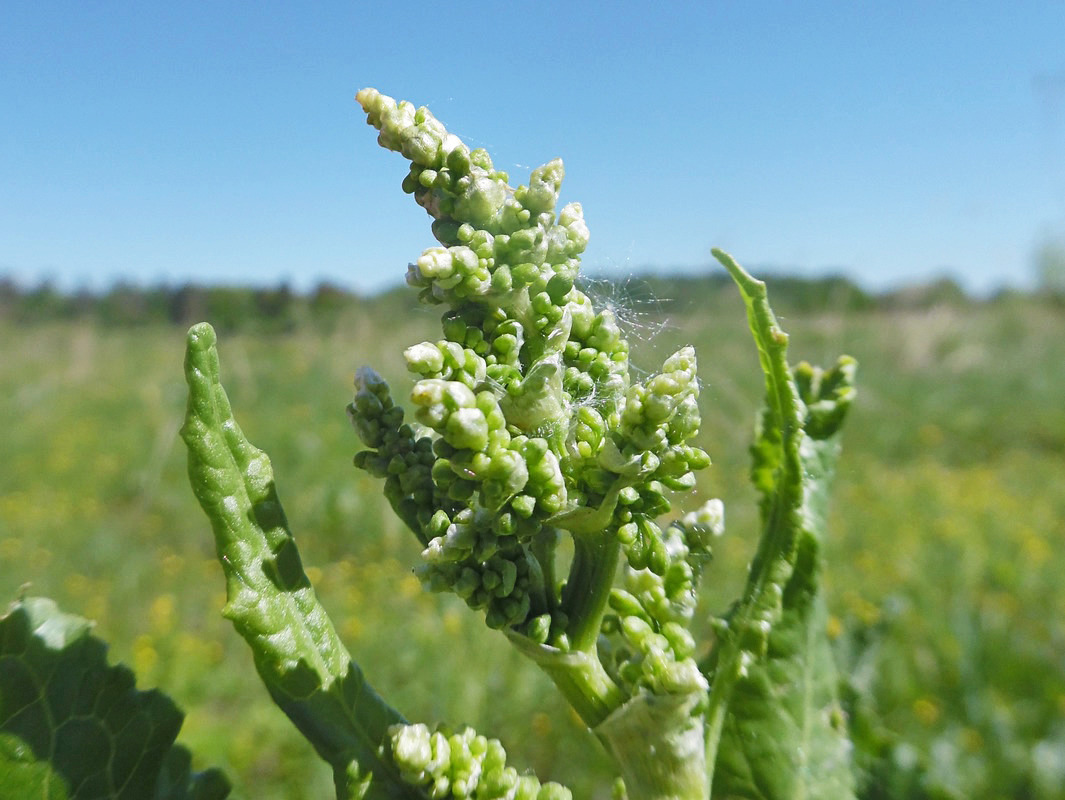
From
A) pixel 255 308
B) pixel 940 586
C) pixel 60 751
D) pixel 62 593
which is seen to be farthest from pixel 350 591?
pixel 255 308

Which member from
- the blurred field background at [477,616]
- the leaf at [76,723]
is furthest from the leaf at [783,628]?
the leaf at [76,723]

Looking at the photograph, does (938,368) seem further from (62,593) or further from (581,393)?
(581,393)

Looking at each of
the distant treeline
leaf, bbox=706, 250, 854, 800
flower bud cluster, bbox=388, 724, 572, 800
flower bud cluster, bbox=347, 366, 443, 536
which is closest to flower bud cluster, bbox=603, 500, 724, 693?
leaf, bbox=706, 250, 854, 800

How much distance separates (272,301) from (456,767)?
69.7ft

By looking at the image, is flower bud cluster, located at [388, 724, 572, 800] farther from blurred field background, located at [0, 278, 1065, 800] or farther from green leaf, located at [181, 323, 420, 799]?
blurred field background, located at [0, 278, 1065, 800]

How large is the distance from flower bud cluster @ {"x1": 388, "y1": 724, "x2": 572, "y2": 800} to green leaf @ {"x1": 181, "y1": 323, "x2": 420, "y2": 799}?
0.08 meters

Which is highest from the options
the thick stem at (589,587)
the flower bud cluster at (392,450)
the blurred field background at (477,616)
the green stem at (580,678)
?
the flower bud cluster at (392,450)

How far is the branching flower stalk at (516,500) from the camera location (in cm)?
111

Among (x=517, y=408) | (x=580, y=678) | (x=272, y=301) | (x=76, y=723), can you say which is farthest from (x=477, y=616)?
(x=272, y=301)

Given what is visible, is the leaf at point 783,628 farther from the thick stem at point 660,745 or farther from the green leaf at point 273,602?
the green leaf at point 273,602

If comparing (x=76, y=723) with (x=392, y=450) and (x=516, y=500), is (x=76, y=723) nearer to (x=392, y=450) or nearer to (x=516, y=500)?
(x=392, y=450)

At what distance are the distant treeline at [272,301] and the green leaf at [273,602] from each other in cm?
1133

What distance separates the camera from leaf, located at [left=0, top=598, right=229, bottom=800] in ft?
4.26

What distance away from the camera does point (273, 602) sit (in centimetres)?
122
